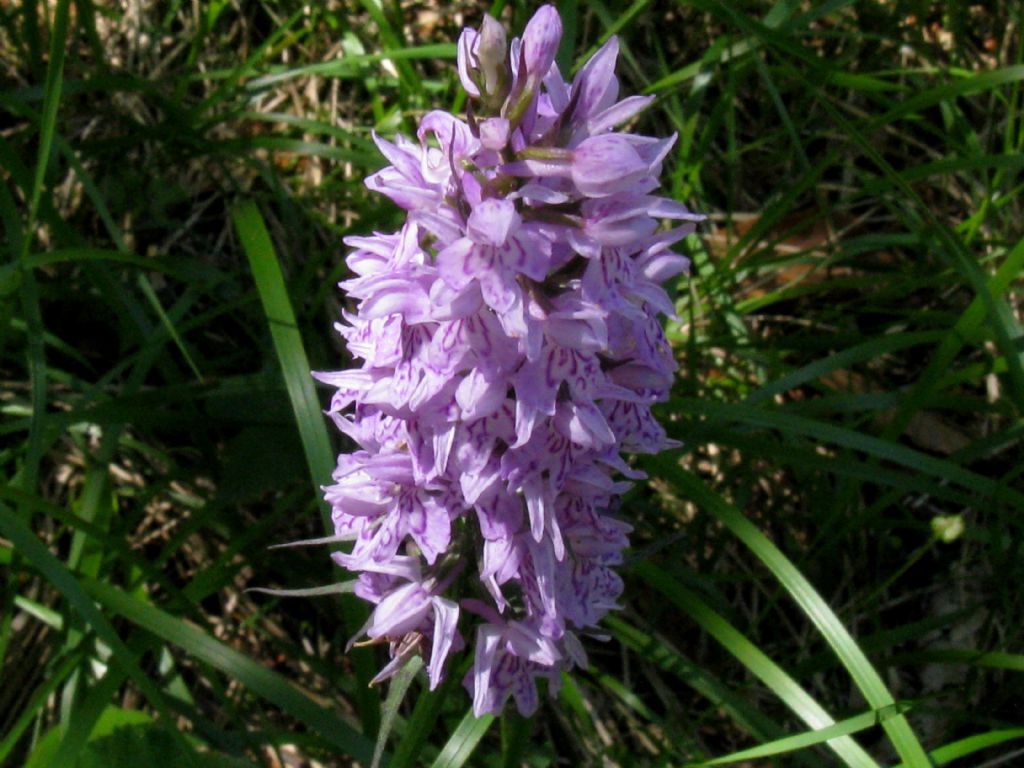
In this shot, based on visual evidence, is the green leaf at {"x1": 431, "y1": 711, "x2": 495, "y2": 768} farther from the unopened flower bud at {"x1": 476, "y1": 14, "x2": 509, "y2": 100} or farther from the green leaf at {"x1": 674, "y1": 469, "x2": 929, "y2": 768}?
the unopened flower bud at {"x1": 476, "y1": 14, "x2": 509, "y2": 100}

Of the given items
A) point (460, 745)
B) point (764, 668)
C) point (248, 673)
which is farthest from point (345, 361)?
point (764, 668)

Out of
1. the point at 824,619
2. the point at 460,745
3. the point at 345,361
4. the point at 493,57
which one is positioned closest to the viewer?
the point at 493,57

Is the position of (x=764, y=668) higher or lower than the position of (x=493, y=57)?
lower

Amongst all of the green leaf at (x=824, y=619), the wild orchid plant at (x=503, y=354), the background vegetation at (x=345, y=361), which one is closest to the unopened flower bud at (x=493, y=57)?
the wild orchid plant at (x=503, y=354)

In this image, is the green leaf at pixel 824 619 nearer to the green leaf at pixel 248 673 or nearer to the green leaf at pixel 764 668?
the green leaf at pixel 764 668

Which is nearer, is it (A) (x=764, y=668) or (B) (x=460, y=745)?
(B) (x=460, y=745)

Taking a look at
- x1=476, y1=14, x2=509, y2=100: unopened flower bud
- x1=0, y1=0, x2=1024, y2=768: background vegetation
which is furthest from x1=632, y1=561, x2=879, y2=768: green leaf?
x1=476, y1=14, x2=509, y2=100: unopened flower bud

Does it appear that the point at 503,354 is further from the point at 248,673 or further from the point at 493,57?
the point at 248,673
